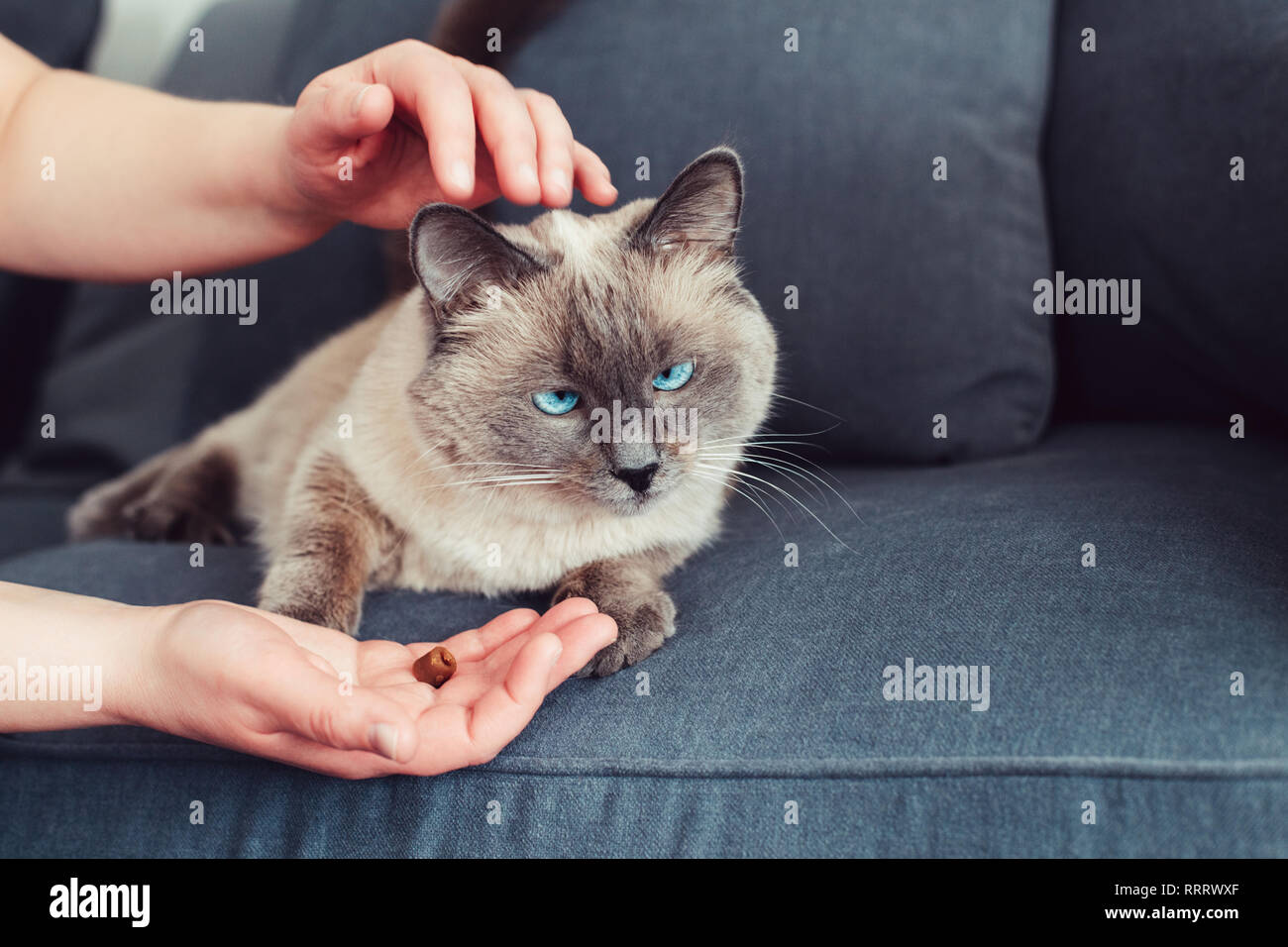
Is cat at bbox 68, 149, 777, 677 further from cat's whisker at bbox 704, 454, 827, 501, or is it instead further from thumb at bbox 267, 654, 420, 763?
thumb at bbox 267, 654, 420, 763

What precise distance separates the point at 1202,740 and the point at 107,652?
113 centimetres

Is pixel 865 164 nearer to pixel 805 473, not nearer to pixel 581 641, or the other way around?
pixel 805 473

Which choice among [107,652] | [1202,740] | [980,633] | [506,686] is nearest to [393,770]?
[506,686]

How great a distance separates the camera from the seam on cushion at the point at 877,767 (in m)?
0.81

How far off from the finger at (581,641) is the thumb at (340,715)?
19 centimetres

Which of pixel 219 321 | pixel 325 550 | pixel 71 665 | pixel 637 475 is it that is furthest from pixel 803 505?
pixel 219 321

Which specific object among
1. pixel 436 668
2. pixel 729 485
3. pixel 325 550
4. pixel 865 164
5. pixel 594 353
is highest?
pixel 865 164

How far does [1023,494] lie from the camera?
139 centimetres

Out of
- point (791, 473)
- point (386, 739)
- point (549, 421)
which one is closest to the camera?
point (386, 739)

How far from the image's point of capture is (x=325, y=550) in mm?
1365

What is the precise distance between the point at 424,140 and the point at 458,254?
276 mm
